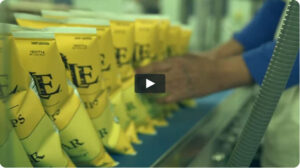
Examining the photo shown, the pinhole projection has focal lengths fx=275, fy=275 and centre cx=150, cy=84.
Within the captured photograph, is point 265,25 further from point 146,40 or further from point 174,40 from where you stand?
point 146,40

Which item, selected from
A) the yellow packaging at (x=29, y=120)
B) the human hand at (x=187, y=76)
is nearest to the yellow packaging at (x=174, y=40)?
the human hand at (x=187, y=76)

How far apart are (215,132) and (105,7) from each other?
1.12 meters

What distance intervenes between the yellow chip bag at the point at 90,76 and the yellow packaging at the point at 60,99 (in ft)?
0.10

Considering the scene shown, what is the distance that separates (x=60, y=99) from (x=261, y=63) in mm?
566

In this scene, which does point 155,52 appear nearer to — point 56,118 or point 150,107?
point 150,107

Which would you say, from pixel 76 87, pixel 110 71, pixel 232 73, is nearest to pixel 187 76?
pixel 232 73

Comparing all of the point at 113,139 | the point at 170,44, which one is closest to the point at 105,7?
the point at 170,44

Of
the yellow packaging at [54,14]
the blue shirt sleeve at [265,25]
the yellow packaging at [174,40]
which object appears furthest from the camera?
the blue shirt sleeve at [265,25]

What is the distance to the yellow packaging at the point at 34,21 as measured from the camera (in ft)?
2.05

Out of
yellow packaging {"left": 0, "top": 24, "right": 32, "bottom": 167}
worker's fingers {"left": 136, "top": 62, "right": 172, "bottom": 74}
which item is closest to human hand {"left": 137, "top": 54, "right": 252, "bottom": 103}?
worker's fingers {"left": 136, "top": 62, "right": 172, "bottom": 74}

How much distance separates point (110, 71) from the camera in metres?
0.71

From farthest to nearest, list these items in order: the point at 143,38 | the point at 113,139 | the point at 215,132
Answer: the point at 215,132, the point at 143,38, the point at 113,139

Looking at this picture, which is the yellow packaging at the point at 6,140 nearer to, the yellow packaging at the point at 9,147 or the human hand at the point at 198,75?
the yellow packaging at the point at 9,147

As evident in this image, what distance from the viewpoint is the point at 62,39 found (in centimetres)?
56
